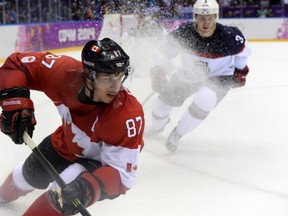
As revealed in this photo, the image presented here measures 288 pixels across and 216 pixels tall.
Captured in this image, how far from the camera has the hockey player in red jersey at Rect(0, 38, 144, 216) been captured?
165 cm

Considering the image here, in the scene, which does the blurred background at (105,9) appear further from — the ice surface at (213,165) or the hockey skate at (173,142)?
the hockey skate at (173,142)

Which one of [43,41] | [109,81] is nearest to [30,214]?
[109,81]

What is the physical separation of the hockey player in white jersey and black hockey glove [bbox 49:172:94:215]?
5.61ft

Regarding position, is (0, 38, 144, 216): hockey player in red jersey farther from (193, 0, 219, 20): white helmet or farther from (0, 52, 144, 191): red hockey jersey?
(193, 0, 219, 20): white helmet

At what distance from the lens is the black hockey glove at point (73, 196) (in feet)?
Answer: 5.07

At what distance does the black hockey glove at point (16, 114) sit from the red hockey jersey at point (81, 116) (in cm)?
6

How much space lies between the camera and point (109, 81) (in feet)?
5.52

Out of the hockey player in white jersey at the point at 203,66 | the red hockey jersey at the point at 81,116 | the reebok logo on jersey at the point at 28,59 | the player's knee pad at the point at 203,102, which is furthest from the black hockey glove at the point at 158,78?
the reebok logo on jersey at the point at 28,59

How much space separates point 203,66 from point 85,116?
1.70 metres

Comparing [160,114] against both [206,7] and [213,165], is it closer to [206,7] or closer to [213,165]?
[213,165]

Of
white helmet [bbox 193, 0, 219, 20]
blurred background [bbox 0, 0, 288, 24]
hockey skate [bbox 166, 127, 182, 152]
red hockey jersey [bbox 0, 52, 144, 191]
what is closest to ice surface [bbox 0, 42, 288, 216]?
hockey skate [bbox 166, 127, 182, 152]

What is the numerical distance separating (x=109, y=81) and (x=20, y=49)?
5.67m

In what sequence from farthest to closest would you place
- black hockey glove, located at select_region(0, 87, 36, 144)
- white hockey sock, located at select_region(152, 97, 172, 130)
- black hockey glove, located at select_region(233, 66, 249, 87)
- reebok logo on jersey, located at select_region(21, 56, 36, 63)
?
white hockey sock, located at select_region(152, 97, 172, 130) → black hockey glove, located at select_region(233, 66, 249, 87) → reebok logo on jersey, located at select_region(21, 56, 36, 63) → black hockey glove, located at select_region(0, 87, 36, 144)

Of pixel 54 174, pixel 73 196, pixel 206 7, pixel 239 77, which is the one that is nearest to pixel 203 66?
pixel 239 77
